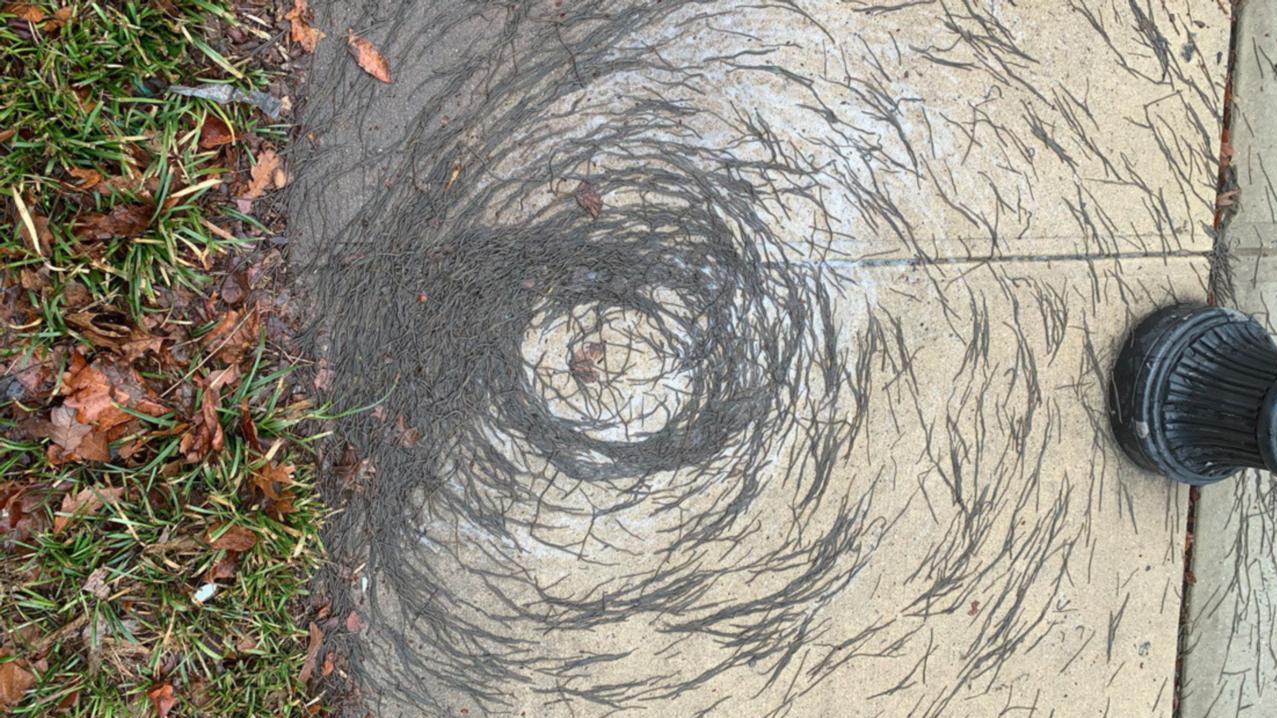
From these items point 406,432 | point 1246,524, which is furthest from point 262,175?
point 1246,524

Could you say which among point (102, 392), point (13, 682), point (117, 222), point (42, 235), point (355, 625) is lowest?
point (13, 682)

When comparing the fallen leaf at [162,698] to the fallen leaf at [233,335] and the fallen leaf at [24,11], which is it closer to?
the fallen leaf at [233,335]

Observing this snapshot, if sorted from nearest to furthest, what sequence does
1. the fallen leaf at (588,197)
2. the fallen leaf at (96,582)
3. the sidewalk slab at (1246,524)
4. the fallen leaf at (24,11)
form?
the fallen leaf at (24,11), the fallen leaf at (96,582), the fallen leaf at (588,197), the sidewalk slab at (1246,524)

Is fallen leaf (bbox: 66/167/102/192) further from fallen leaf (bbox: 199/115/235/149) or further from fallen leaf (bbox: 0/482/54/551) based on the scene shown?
fallen leaf (bbox: 0/482/54/551)

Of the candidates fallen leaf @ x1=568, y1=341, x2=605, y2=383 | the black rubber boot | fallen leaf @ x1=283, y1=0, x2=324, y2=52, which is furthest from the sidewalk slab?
fallen leaf @ x1=283, y1=0, x2=324, y2=52

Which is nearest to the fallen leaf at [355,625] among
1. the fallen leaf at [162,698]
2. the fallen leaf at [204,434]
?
the fallen leaf at [162,698]

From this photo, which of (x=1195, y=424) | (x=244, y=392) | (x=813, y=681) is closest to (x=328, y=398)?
(x=244, y=392)

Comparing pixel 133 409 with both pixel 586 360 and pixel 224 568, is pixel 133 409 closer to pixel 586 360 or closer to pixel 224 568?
pixel 224 568
